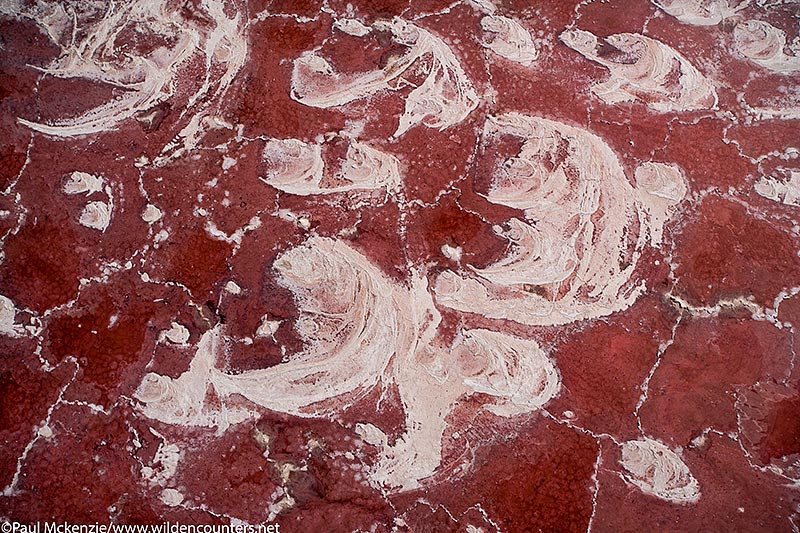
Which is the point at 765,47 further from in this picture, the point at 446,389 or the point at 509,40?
the point at 446,389

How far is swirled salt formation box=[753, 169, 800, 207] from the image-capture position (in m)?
2.53

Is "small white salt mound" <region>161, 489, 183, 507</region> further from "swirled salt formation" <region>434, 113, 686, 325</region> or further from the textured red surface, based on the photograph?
"swirled salt formation" <region>434, 113, 686, 325</region>

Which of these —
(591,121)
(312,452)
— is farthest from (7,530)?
(591,121)

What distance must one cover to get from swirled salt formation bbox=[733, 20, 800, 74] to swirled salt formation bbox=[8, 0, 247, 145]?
7.85 ft

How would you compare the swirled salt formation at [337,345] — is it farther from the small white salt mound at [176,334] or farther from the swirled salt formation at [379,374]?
the small white salt mound at [176,334]

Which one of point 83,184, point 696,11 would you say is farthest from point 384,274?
point 696,11

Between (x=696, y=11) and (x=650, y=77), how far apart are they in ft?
1.50

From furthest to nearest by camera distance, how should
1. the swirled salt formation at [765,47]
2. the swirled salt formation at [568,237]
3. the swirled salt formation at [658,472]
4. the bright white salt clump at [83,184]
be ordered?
the swirled salt formation at [765,47], the bright white salt clump at [83,184], the swirled salt formation at [568,237], the swirled salt formation at [658,472]

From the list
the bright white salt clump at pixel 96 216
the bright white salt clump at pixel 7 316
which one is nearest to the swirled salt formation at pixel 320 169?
the bright white salt clump at pixel 96 216

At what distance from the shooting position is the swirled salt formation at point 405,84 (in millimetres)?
2605

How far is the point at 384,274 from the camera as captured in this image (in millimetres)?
2480

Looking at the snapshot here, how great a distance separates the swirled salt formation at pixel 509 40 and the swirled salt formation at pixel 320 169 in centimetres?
74

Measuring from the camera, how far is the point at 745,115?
103 inches

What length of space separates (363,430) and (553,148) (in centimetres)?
152
